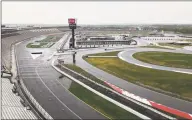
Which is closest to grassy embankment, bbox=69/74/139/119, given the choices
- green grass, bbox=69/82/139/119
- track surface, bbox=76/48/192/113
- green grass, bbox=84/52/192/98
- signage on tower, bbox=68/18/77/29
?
green grass, bbox=69/82/139/119

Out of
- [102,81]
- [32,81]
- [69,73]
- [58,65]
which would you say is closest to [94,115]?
[102,81]

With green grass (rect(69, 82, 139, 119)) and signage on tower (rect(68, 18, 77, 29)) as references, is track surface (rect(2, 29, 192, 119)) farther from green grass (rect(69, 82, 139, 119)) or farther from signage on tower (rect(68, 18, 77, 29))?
signage on tower (rect(68, 18, 77, 29))

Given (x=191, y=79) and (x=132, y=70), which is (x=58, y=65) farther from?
(x=191, y=79)

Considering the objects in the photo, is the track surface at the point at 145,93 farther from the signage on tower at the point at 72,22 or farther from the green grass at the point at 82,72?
the signage on tower at the point at 72,22

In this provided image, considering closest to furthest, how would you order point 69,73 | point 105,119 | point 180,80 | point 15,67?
point 105,119 < point 180,80 < point 69,73 < point 15,67

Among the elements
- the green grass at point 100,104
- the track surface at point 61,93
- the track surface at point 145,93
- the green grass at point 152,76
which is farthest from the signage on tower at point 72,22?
the green grass at point 100,104

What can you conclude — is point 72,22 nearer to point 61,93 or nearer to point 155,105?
point 61,93
